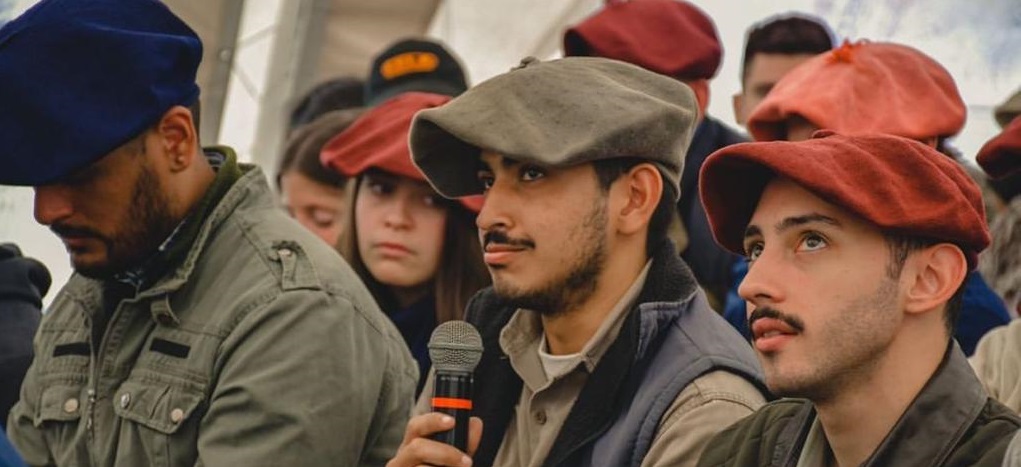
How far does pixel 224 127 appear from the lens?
1029 cm

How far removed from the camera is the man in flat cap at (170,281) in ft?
15.0

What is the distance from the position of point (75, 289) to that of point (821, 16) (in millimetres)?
4315

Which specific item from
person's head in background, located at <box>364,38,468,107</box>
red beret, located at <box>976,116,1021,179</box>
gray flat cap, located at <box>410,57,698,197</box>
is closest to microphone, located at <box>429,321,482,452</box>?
gray flat cap, located at <box>410,57,698,197</box>

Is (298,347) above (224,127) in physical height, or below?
above

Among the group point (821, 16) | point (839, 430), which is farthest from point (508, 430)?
point (821, 16)

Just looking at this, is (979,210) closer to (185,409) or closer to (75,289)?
(185,409)

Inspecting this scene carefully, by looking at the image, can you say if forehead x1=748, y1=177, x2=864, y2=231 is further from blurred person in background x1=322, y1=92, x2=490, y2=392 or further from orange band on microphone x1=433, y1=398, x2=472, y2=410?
blurred person in background x1=322, y1=92, x2=490, y2=392

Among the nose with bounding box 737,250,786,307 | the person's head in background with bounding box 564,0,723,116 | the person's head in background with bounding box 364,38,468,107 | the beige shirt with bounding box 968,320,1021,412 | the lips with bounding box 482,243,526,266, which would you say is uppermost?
the nose with bounding box 737,250,786,307

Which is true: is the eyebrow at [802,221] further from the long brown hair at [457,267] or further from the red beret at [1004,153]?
the long brown hair at [457,267]

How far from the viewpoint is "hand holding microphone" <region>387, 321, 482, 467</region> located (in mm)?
3857

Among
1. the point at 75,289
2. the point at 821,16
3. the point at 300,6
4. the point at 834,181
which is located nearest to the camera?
the point at 834,181

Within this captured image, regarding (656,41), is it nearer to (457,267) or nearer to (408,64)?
(457,267)

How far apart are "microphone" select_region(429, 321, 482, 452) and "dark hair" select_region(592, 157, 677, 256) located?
0.51 metres

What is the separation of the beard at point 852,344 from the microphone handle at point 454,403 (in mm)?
660
